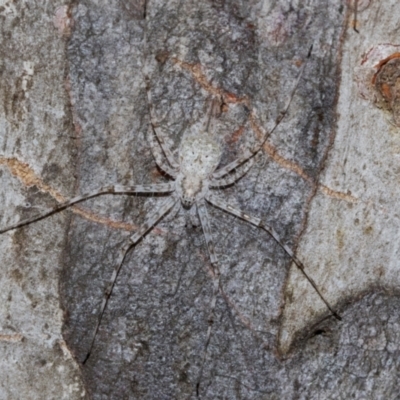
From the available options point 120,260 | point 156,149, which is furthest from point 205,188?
point 120,260

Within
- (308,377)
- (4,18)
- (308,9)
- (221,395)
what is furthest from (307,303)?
(4,18)

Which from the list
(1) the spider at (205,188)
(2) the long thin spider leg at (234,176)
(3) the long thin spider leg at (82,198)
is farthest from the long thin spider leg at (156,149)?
(2) the long thin spider leg at (234,176)

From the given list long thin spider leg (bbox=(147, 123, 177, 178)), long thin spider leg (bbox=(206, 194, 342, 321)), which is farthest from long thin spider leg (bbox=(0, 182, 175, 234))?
long thin spider leg (bbox=(206, 194, 342, 321))

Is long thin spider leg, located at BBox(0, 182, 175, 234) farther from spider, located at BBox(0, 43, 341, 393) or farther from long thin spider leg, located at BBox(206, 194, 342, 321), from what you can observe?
long thin spider leg, located at BBox(206, 194, 342, 321)

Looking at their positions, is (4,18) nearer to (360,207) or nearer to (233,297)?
(233,297)

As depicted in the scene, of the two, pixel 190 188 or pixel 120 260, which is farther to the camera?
pixel 190 188

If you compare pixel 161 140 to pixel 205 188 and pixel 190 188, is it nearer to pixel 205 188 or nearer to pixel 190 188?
pixel 205 188
